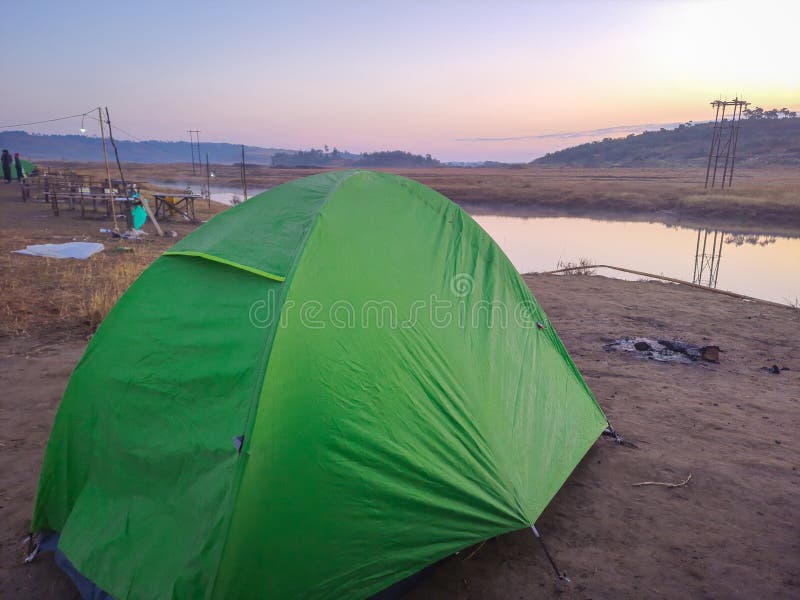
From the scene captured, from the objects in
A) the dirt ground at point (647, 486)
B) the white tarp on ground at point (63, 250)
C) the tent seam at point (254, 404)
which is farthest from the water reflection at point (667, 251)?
the tent seam at point (254, 404)

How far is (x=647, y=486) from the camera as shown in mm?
3812

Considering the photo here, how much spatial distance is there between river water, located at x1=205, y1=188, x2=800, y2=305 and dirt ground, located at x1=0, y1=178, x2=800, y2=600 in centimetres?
852

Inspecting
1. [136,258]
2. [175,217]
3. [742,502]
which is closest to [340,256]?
[742,502]

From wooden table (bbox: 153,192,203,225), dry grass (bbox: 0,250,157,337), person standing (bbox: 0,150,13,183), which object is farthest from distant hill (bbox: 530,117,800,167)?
dry grass (bbox: 0,250,157,337)

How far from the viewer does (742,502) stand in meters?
3.61

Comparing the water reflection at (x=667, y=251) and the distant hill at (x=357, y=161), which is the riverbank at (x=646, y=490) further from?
the distant hill at (x=357, y=161)

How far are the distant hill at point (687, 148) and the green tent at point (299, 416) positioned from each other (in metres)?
89.1

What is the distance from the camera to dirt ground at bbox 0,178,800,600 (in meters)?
2.90

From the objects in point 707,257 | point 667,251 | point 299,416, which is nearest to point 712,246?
point 667,251

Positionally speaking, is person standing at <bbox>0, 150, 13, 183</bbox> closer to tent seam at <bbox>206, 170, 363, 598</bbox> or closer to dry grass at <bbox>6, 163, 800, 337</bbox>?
dry grass at <bbox>6, 163, 800, 337</bbox>

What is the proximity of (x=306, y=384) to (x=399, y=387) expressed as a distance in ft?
1.68

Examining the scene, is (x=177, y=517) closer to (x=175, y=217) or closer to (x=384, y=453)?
(x=384, y=453)

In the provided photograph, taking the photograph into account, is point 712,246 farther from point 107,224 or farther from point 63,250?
point 107,224

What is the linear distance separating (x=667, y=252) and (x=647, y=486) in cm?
1755
